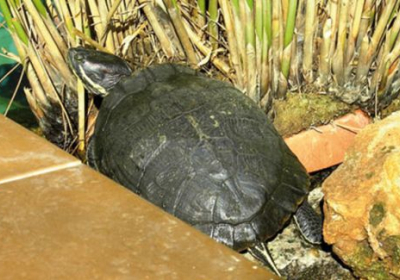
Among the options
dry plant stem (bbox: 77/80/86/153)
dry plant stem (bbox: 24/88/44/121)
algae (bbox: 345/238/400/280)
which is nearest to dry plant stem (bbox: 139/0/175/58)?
dry plant stem (bbox: 77/80/86/153)

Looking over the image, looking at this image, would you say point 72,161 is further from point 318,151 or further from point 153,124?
point 318,151

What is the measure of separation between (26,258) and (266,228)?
1595mm

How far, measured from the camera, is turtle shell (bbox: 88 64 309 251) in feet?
7.16

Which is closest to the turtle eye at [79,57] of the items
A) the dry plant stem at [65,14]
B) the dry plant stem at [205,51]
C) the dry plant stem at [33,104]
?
the dry plant stem at [65,14]

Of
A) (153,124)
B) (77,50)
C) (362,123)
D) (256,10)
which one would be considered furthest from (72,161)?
(362,123)

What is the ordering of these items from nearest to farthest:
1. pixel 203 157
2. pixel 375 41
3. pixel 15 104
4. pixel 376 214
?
pixel 376 214 → pixel 203 157 → pixel 375 41 → pixel 15 104

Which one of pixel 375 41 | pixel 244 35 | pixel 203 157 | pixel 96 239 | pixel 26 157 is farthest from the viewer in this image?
pixel 375 41

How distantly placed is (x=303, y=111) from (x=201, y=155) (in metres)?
0.69

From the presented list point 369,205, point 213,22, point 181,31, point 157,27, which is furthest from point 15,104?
point 369,205

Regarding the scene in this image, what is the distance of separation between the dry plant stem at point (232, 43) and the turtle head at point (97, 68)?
1.59 ft

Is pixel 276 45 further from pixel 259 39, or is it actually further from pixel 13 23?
pixel 13 23

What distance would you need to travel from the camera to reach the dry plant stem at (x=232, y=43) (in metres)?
2.51

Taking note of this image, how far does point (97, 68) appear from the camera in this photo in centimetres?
273

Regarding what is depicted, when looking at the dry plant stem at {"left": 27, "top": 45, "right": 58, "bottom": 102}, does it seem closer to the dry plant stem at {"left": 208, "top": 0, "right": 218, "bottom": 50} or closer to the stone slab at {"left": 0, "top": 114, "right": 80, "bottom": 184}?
the dry plant stem at {"left": 208, "top": 0, "right": 218, "bottom": 50}
